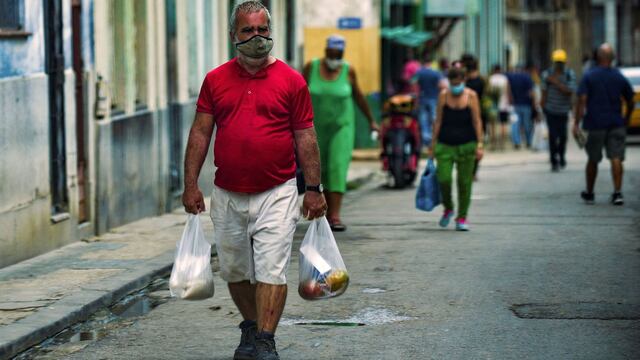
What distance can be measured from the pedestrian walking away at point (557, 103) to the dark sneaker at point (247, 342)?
14848 millimetres

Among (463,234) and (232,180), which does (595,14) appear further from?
(232,180)

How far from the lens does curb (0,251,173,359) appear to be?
8336mm

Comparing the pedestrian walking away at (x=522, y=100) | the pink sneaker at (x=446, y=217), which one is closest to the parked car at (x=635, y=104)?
the pedestrian walking away at (x=522, y=100)

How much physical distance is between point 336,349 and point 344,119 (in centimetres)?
615

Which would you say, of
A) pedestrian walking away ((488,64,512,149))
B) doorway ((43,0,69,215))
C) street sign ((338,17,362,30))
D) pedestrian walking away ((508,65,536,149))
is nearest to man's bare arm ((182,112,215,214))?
doorway ((43,0,69,215))

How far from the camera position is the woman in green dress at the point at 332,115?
46.2ft

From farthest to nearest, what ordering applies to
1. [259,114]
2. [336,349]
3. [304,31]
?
[304,31] → [336,349] → [259,114]

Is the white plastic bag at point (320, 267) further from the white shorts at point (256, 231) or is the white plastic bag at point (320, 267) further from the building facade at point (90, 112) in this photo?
the building facade at point (90, 112)

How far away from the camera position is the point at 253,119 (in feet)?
24.8

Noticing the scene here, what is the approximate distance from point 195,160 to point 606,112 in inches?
375

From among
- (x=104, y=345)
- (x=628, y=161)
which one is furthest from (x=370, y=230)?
(x=628, y=161)

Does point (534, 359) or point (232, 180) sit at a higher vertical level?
point (232, 180)

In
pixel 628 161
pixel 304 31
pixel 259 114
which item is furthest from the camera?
pixel 304 31

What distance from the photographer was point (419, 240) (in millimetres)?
13406
